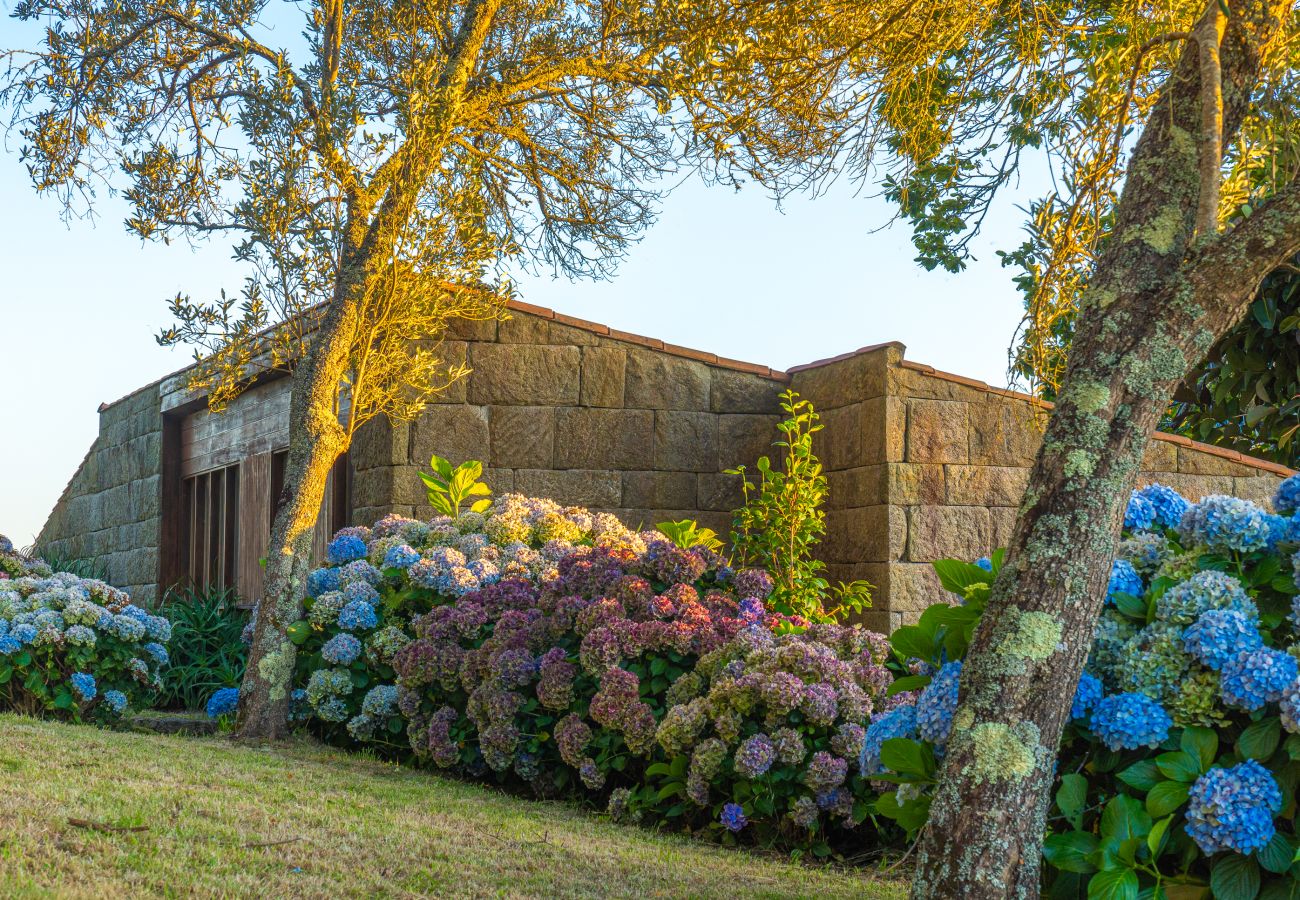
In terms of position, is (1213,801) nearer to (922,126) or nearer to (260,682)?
(922,126)

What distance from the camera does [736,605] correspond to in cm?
545

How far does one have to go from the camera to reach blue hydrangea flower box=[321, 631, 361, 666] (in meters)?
6.54

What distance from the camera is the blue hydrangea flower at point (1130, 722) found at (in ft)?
9.62

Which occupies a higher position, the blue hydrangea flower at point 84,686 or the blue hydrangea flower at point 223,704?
the blue hydrangea flower at point 84,686

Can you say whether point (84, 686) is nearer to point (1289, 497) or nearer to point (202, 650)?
point (202, 650)

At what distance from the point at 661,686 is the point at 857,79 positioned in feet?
8.78

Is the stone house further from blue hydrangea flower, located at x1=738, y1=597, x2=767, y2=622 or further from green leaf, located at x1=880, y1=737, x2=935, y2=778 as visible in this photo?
green leaf, located at x1=880, y1=737, x2=935, y2=778

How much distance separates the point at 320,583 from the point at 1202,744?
17.6 ft

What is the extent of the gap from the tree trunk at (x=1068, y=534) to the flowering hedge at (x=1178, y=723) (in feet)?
0.97

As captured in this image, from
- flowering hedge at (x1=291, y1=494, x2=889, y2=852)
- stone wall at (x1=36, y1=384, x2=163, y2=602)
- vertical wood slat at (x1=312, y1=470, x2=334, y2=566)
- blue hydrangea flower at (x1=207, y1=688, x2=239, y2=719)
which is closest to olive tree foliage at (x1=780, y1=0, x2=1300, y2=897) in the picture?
flowering hedge at (x1=291, y1=494, x2=889, y2=852)

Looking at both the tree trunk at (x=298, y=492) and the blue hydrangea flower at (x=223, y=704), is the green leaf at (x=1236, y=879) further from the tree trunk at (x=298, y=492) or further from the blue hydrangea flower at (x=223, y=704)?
the blue hydrangea flower at (x=223, y=704)

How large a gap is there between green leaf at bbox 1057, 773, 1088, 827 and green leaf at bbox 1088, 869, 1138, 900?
0.52 ft

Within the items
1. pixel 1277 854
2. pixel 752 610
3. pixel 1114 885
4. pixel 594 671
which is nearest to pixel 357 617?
pixel 594 671

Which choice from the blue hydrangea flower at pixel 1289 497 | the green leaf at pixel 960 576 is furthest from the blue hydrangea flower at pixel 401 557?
the blue hydrangea flower at pixel 1289 497
